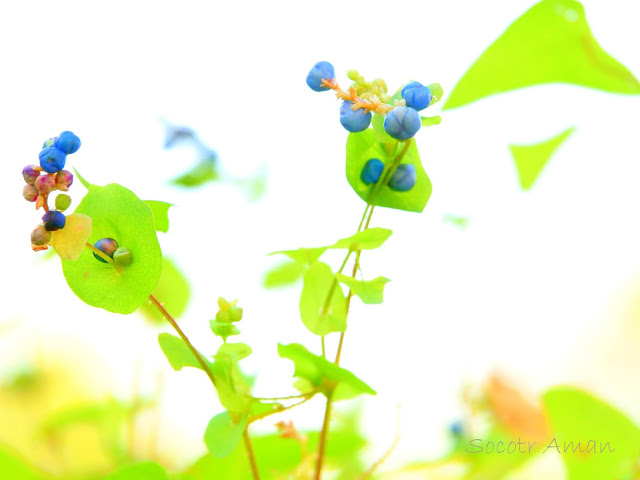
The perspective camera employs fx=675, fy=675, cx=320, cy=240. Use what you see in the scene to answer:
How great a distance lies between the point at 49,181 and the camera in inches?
9.2

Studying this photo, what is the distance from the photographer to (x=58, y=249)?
0.23 m

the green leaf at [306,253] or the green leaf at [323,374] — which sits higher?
Answer: the green leaf at [306,253]

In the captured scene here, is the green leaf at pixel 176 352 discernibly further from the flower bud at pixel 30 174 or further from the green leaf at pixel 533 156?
the green leaf at pixel 533 156

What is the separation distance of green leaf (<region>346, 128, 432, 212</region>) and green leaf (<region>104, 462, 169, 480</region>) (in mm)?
150

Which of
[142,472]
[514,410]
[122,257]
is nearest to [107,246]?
[122,257]

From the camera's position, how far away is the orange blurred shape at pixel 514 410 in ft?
2.37

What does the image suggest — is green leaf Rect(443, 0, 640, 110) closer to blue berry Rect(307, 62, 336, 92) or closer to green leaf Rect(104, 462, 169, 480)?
blue berry Rect(307, 62, 336, 92)

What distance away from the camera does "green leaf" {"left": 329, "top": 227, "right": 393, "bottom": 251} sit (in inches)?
10.1

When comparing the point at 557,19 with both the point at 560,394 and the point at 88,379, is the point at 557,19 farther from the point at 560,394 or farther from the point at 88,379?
the point at 88,379

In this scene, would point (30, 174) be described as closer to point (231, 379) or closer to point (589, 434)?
point (231, 379)

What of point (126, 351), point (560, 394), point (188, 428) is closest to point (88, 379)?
point (126, 351)

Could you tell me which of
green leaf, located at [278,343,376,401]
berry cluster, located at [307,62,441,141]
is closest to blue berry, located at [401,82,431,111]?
berry cluster, located at [307,62,441,141]

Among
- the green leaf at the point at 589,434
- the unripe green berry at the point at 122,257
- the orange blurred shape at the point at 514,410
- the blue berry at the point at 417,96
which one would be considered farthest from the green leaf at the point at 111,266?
the orange blurred shape at the point at 514,410

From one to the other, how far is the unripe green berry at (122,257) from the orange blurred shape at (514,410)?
0.54 m
